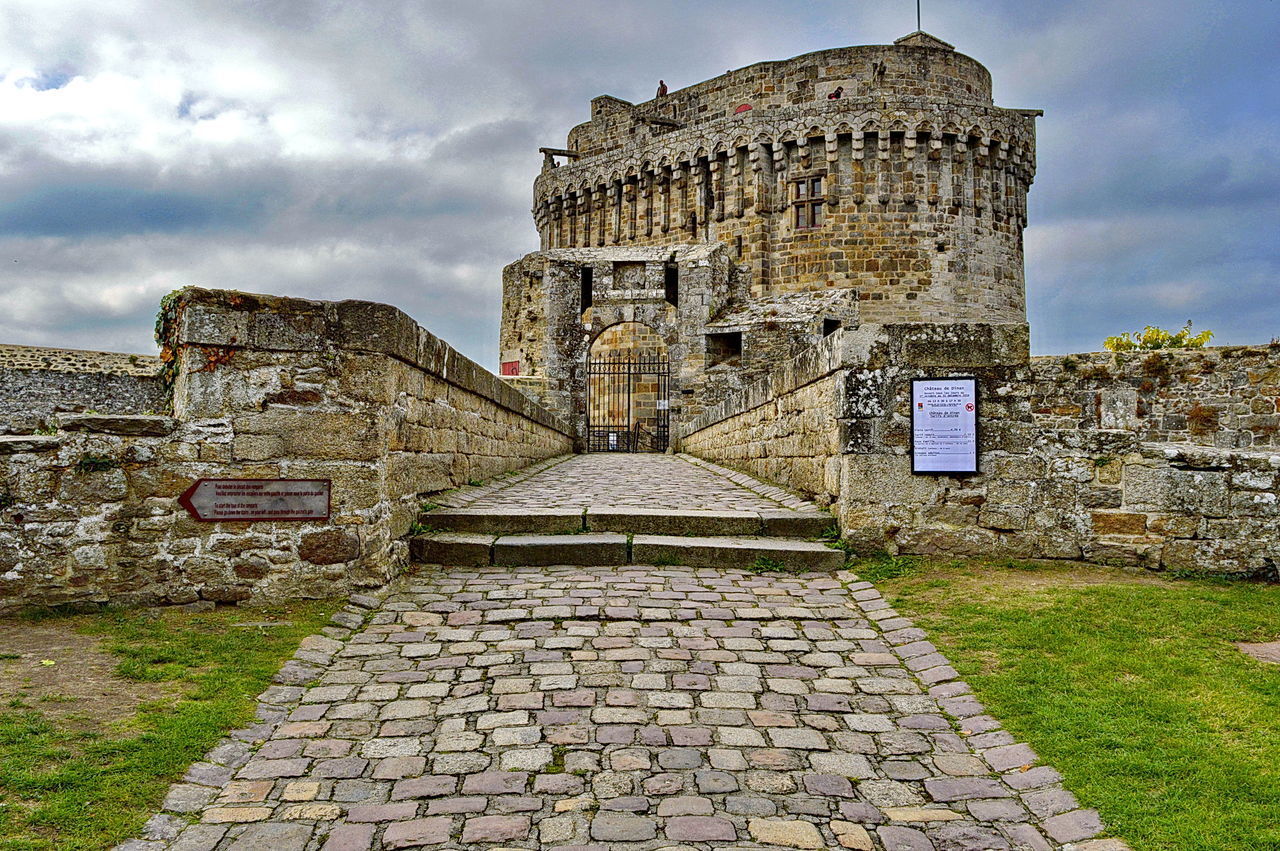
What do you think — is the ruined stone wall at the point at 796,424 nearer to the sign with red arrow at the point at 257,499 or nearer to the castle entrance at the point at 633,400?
the sign with red arrow at the point at 257,499

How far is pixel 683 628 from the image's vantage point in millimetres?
4684

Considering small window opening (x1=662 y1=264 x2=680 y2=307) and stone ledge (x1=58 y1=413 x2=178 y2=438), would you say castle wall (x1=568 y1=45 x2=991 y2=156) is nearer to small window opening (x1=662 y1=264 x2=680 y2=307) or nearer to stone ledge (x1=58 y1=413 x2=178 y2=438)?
small window opening (x1=662 y1=264 x2=680 y2=307)

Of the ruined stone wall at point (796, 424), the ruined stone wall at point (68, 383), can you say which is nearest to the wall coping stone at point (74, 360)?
the ruined stone wall at point (68, 383)

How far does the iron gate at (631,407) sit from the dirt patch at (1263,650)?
796 inches

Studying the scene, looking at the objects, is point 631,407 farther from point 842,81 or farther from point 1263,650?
point 1263,650

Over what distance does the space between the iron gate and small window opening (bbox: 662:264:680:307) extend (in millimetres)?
1964

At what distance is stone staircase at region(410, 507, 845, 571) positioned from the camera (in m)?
6.04

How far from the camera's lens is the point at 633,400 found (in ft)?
89.1

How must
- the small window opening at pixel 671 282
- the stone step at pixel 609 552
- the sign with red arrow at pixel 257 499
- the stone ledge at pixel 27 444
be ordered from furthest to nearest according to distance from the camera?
the small window opening at pixel 671 282
the stone step at pixel 609 552
the sign with red arrow at pixel 257 499
the stone ledge at pixel 27 444

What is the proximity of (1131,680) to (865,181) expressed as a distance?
27.8 m

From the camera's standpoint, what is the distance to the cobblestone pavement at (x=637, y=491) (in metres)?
7.69

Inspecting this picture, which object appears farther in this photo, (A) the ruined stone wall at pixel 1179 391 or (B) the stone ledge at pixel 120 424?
(A) the ruined stone wall at pixel 1179 391

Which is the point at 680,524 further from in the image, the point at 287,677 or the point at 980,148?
the point at 980,148

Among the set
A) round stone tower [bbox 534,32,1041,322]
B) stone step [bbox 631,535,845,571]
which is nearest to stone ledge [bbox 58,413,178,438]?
stone step [bbox 631,535,845,571]
